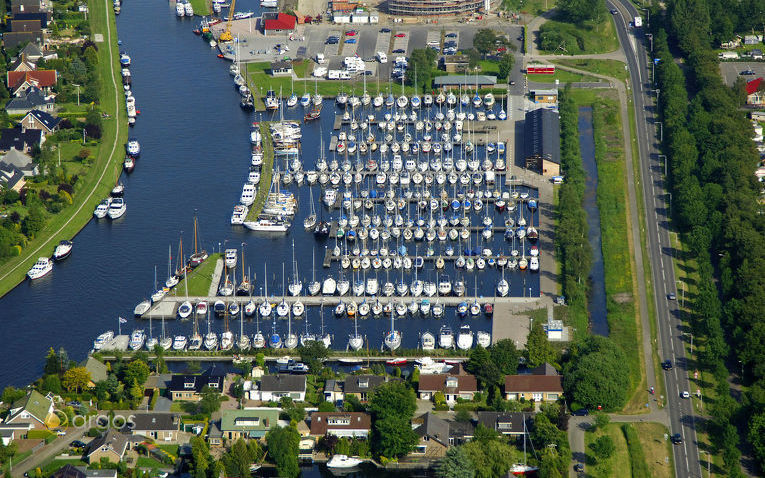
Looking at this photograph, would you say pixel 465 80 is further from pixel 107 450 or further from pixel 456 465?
pixel 107 450

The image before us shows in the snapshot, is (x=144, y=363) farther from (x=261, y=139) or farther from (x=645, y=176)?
(x=645, y=176)

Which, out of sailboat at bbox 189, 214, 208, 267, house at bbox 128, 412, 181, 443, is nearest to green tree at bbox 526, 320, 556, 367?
house at bbox 128, 412, 181, 443

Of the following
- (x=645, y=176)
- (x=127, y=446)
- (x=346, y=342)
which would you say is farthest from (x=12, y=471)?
(x=645, y=176)

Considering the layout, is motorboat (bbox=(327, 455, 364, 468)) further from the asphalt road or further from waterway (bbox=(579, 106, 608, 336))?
waterway (bbox=(579, 106, 608, 336))

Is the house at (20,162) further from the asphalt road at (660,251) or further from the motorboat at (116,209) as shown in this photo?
the asphalt road at (660,251)

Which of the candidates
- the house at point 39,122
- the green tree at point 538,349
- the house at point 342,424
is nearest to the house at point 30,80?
the house at point 39,122

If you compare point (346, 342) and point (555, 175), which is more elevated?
point (555, 175)
